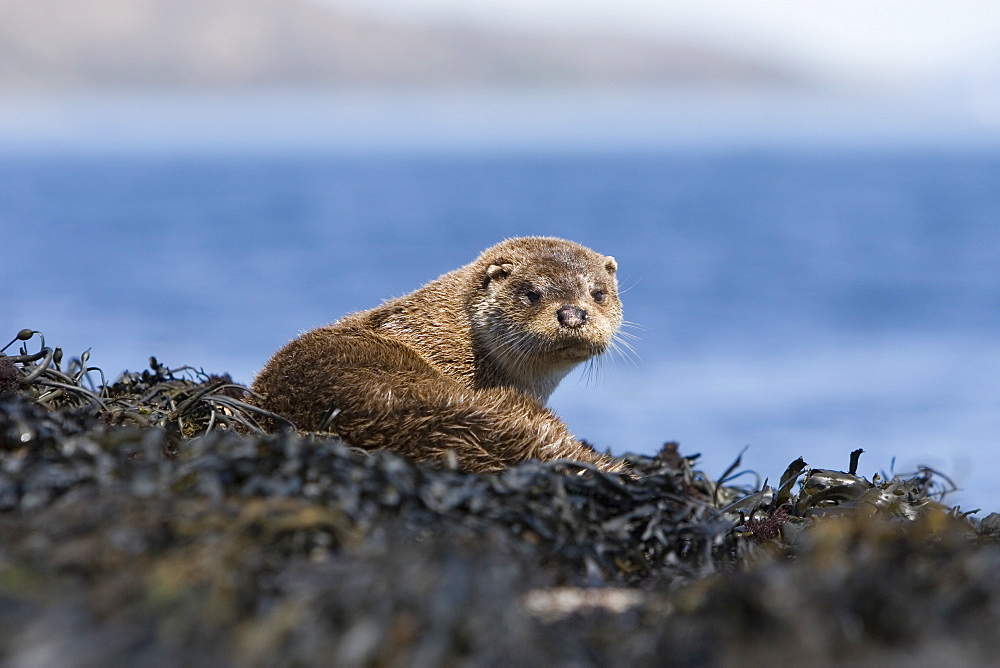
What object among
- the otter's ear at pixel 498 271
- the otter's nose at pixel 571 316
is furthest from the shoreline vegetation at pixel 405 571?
the otter's ear at pixel 498 271

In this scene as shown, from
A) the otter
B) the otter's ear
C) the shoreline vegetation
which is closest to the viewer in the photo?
the shoreline vegetation

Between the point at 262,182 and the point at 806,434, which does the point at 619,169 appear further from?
the point at 806,434

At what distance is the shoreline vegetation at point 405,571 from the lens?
2018mm

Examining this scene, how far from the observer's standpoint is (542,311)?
17.8 ft

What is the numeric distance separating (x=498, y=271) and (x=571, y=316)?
56 cm

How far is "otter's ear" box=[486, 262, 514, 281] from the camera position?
18.6ft

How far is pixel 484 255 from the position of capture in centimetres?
599

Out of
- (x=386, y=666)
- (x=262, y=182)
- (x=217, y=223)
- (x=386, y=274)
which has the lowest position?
(x=386, y=666)

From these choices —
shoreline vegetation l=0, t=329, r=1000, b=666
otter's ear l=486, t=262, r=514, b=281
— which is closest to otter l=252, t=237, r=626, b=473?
otter's ear l=486, t=262, r=514, b=281

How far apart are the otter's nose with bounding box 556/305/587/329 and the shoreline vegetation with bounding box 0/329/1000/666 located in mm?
2124

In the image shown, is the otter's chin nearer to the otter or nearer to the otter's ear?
the otter

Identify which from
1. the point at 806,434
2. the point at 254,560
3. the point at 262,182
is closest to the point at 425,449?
the point at 254,560

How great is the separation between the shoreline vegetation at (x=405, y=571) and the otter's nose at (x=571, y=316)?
212cm

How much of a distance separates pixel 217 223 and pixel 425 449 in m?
41.3
